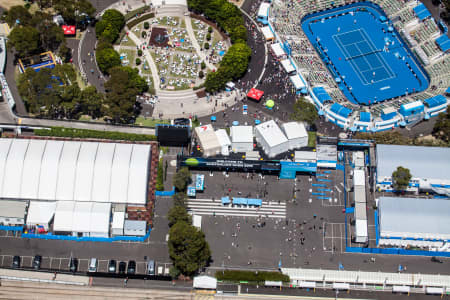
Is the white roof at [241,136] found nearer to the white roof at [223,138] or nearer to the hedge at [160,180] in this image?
the white roof at [223,138]

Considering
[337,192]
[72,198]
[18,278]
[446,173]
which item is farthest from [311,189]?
[18,278]

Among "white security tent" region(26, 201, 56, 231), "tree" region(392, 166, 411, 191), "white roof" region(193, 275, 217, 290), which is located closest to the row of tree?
"white roof" region(193, 275, 217, 290)

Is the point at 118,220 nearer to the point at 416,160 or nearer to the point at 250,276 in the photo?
the point at 250,276

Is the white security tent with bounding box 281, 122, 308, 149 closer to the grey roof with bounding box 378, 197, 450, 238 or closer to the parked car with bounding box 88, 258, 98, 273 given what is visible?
the grey roof with bounding box 378, 197, 450, 238

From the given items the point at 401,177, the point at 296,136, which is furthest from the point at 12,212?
the point at 401,177

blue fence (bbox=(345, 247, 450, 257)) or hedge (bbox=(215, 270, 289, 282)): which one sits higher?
blue fence (bbox=(345, 247, 450, 257))

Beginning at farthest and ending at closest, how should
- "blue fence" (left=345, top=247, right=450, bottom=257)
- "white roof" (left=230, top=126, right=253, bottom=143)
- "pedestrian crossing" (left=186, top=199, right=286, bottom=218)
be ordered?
"white roof" (left=230, top=126, right=253, bottom=143), "pedestrian crossing" (left=186, top=199, right=286, bottom=218), "blue fence" (left=345, top=247, right=450, bottom=257)
